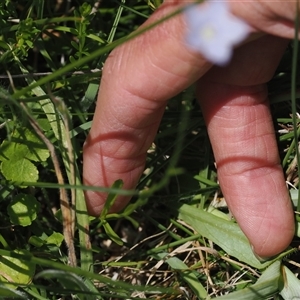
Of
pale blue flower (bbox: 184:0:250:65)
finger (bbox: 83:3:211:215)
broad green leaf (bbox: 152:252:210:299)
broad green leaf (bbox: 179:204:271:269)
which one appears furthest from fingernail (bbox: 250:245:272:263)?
pale blue flower (bbox: 184:0:250:65)

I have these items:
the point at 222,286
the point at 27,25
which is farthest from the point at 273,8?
the point at 222,286

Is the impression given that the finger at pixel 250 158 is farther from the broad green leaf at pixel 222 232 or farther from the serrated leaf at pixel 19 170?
the serrated leaf at pixel 19 170

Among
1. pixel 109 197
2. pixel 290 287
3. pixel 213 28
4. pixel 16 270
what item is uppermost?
pixel 213 28

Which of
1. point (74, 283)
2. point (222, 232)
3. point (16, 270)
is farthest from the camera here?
point (222, 232)

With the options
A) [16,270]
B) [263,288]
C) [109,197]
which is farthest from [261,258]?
[16,270]

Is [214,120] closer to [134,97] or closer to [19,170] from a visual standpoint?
[134,97]

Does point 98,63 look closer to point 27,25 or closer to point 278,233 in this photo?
point 27,25

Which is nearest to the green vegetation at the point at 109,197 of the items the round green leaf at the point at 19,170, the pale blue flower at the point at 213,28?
the round green leaf at the point at 19,170
